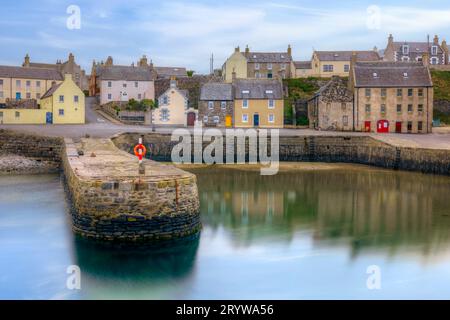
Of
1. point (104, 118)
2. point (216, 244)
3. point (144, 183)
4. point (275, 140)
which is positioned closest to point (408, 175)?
point (275, 140)

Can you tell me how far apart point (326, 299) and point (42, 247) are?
7.49 metres

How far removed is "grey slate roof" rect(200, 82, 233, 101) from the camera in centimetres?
5134

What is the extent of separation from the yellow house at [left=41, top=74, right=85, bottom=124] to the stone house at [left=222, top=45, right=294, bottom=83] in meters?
23.8

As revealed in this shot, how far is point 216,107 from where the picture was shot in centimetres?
5141

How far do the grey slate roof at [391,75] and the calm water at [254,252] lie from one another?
984 inches

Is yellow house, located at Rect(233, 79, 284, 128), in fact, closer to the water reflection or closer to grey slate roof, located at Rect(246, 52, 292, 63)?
grey slate roof, located at Rect(246, 52, 292, 63)

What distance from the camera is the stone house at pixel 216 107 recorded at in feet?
168

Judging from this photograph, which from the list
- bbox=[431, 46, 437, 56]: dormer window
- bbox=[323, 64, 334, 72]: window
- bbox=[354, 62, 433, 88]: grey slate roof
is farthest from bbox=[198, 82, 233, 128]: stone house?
A: bbox=[431, 46, 437, 56]: dormer window

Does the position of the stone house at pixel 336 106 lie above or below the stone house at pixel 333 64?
below

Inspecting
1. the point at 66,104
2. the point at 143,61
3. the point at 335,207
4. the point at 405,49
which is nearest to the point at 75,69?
the point at 143,61

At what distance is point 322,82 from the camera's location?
63969 mm

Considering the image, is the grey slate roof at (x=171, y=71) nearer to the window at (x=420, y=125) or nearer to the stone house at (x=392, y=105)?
the stone house at (x=392, y=105)

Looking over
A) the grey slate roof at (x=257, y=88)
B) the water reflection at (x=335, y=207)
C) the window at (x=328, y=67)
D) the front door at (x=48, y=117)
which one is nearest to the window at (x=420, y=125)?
the grey slate roof at (x=257, y=88)

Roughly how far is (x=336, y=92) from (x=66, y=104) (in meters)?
22.7
